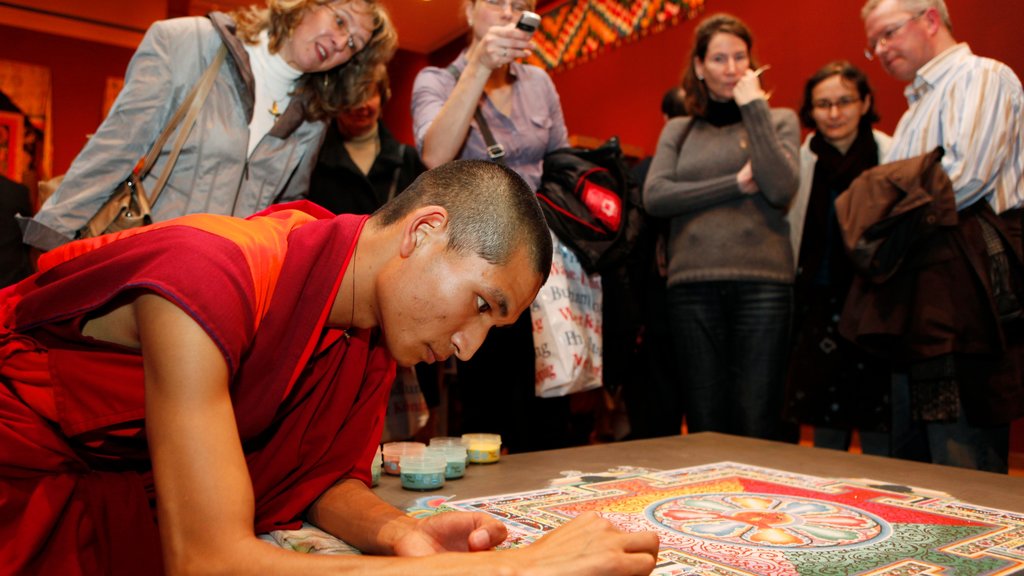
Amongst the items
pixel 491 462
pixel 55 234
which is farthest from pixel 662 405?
pixel 55 234

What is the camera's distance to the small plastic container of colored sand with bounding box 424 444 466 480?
1.67m

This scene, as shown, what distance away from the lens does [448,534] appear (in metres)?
1.11

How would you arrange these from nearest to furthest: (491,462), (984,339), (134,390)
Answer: (134,390) → (491,462) → (984,339)

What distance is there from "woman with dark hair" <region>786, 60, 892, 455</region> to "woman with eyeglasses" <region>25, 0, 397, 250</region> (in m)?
1.60

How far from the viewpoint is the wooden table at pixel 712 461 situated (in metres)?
1.58

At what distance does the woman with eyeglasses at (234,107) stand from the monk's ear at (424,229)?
43.4 inches

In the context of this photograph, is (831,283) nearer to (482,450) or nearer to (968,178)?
(968,178)

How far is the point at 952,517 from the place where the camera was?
1.41 m

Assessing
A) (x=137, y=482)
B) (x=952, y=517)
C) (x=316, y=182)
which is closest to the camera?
(x=137, y=482)

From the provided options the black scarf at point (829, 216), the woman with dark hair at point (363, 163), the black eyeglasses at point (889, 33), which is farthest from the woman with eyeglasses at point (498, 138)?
the black eyeglasses at point (889, 33)

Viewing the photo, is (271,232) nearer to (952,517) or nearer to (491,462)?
(491,462)

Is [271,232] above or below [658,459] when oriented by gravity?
above

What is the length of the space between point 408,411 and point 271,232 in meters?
1.29

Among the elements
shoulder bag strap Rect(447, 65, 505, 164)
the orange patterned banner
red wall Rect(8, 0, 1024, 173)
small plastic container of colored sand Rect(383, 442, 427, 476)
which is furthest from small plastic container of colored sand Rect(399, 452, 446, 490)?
the orange patterned banner
